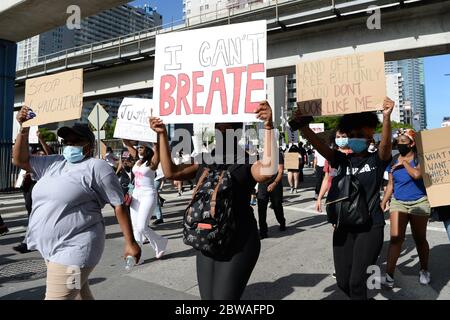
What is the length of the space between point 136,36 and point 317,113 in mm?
19037

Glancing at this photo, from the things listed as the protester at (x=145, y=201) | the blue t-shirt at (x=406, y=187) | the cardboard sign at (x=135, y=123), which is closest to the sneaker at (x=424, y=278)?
the blue t-shirt at (x=406, y=187)

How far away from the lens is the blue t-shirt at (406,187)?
4270 millimetres

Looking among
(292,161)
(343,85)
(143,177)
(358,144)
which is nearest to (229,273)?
(358,144)

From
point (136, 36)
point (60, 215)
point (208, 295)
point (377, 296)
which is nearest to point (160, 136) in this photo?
point (60, 215)

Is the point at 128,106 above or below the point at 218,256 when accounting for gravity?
above

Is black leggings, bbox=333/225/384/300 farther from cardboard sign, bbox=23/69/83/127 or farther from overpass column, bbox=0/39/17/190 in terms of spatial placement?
overpass column, bbox=0/39/17/190

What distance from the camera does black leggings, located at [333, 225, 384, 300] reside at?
306 cm

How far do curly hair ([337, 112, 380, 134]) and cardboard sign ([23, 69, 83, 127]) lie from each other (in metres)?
2.76

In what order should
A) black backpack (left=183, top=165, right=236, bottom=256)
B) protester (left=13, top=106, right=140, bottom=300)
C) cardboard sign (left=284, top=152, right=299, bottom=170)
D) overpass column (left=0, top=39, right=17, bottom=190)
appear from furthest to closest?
overpass column (left=0, top=39, right=17, bottom=190)
cardboard sign (left=284, top=152, right=299, bottom=170)
protester (left=13, top=106, right=140, bottom=300)
black backpack (left=183, top=165, right=236, bottom=256)

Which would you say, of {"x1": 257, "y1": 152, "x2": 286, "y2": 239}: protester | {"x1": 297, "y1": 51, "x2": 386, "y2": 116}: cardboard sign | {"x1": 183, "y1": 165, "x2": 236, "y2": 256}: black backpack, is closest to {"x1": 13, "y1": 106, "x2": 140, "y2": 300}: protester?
{"x1": 183, "y1": 165, "x2": 236, "y2": 256}: black backpack

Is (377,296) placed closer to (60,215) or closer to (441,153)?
(441,153)

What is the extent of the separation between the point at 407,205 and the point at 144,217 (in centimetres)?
359

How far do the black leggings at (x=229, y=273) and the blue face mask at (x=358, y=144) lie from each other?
1.31 metres

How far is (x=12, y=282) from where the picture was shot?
4723mm
